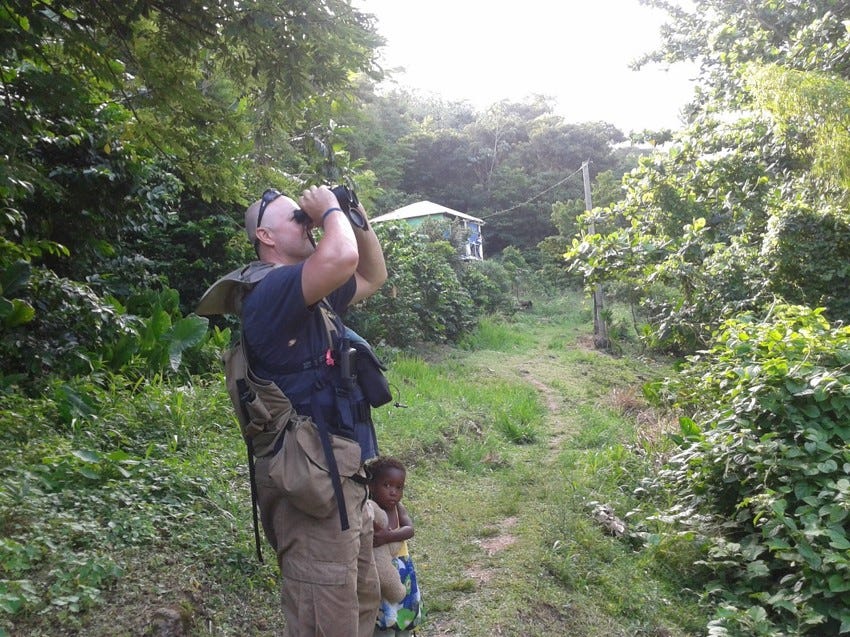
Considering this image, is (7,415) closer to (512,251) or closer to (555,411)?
(555,411)

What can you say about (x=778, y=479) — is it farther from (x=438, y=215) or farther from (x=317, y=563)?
(x=438, y=215)

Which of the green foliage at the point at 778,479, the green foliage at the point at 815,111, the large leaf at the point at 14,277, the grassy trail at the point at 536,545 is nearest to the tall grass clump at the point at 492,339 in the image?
the grassy trail at the point at 536,545

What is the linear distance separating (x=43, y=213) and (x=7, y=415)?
9.22 feet

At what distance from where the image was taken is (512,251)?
31.9 meters

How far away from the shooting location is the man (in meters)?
2.32

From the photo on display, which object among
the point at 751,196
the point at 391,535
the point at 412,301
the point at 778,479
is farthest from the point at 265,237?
the point at 412,301

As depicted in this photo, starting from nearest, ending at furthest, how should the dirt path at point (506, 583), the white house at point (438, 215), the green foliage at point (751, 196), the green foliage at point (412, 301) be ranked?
the dirt path at point (506, 583) → the green foliage at point (751, 196) → the green foliage at point (412, 301) → the white house at point (438, 215)

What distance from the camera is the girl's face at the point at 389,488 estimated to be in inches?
124

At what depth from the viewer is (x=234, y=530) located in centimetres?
410

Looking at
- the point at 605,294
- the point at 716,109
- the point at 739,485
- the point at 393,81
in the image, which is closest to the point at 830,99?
the point at 716,109

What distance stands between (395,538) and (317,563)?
0.63 metres

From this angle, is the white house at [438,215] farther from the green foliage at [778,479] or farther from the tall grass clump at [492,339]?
the green foliage at [778,479]

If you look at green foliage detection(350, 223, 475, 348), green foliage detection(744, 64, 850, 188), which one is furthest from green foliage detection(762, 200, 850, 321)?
green foliage detection(350, 223, 475, 348)

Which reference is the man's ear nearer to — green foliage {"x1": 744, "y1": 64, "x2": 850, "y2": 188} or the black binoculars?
the black binoculars
